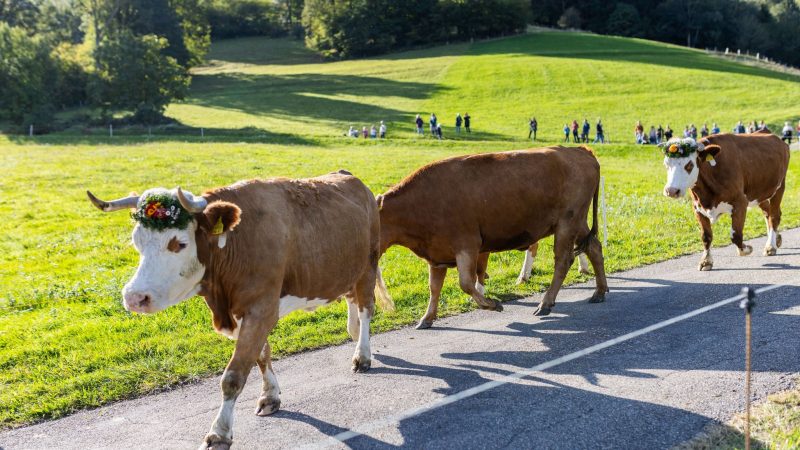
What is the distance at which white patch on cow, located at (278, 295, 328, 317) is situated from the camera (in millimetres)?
7438

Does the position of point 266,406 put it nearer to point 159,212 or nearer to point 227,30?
point 159,212

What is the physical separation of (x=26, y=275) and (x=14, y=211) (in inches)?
318

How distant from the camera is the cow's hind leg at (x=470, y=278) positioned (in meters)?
9.83

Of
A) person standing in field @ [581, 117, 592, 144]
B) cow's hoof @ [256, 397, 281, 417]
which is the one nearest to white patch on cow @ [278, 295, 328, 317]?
cow's hoof @ [256, 397, 281, 417]

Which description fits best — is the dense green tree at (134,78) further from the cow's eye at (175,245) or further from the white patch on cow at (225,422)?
the white patch on cow at (225,422)

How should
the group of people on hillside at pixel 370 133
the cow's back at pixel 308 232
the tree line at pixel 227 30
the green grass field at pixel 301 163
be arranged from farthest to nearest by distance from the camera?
1. the tree line at pixel 227 30
2. the group of people on hillside at pixel 370 133
3. the green grass field at pixel 301 163
4. the cow's back at pixel 308 232

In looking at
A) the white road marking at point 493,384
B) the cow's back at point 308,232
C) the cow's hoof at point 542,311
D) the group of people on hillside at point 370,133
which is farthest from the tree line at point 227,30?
the white road marking at point 493,384

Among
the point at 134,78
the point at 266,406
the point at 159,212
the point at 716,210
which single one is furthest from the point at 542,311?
the point at 134,78

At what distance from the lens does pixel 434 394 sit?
7.81 m

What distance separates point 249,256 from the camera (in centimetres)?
692

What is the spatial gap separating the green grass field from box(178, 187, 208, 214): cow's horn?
117 inches

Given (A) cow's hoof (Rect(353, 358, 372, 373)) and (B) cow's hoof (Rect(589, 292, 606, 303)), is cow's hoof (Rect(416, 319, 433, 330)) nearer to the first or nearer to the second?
(A) cow's hoof (Rect(353, 358, 372, 373))

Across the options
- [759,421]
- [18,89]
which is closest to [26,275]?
[759,421]

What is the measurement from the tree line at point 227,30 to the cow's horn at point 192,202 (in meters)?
51.7
